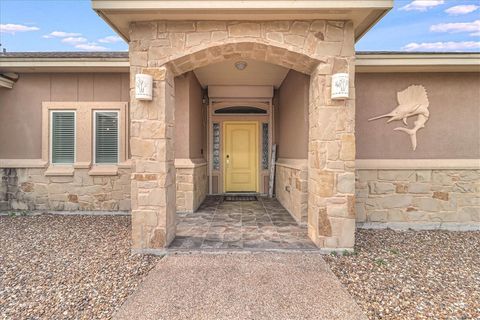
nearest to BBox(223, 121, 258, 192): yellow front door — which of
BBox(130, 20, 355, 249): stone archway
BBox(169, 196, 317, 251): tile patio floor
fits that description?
BBox(169, 196, 317, 251): tile patio floor

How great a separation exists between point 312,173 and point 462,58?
3.12 m

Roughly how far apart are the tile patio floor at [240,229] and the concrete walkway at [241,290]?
26cm

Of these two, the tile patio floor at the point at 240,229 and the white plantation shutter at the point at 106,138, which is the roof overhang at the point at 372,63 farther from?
the tile patio floor at the point at 240,229

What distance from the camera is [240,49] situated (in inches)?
114

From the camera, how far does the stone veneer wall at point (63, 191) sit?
4652 mm

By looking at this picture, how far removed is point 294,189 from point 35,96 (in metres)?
5.21

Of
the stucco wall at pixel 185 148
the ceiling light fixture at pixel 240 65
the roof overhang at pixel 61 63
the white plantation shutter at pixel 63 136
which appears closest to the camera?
the roof overhang at pixel 61 63

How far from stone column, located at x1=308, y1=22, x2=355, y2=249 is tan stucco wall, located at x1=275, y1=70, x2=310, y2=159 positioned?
3.19 ft

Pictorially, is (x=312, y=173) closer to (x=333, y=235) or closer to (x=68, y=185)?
(x=333, y=235)

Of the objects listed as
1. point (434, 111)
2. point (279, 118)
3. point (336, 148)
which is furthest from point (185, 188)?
point (434, 111)

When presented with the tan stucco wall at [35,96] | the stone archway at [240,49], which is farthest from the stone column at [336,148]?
the tan stucco wall at [35,96]

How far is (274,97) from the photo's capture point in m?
6.25

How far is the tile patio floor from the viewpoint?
303cm

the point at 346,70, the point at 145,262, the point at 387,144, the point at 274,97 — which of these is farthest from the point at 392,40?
the point at 145,262
